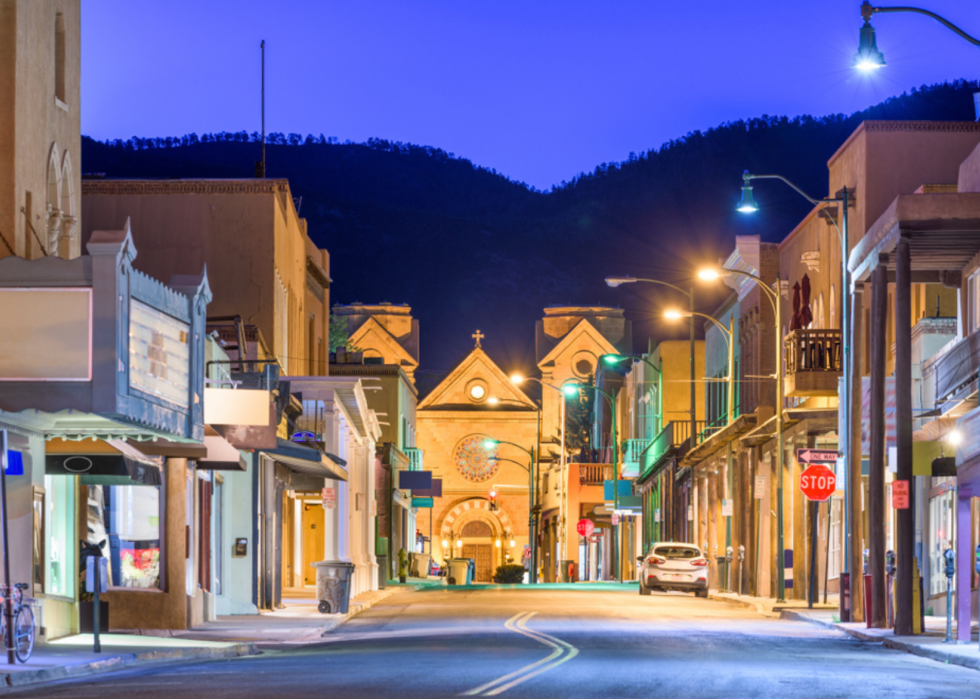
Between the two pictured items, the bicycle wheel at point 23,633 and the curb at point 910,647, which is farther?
the curb at point 910,647

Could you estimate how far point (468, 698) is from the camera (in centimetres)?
1225

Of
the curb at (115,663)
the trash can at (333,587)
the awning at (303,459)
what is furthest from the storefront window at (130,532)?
the trash can at (333,587)

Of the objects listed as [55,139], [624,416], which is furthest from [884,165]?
[624,416]

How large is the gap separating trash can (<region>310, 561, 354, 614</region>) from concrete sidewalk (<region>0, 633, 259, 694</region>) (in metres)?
8.25

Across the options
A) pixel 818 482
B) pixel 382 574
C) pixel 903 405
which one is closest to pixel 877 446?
pixel 903 405

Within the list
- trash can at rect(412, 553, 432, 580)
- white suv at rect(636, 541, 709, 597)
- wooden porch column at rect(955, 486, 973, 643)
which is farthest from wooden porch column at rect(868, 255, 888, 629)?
trash can at rect(412, 553, 432, 580)

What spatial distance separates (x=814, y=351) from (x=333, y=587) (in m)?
12.4

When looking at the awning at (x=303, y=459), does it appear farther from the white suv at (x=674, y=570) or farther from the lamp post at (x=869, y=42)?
the lamp post at (x=869, y=42)

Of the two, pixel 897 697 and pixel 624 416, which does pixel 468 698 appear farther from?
pixel 624 416

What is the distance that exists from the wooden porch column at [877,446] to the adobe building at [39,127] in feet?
43.5

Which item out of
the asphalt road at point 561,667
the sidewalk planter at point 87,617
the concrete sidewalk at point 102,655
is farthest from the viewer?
the sidewalk planter at point 87,617

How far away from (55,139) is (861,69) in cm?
1227

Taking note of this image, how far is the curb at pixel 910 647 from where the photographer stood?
695 inches

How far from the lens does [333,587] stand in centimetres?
3164
